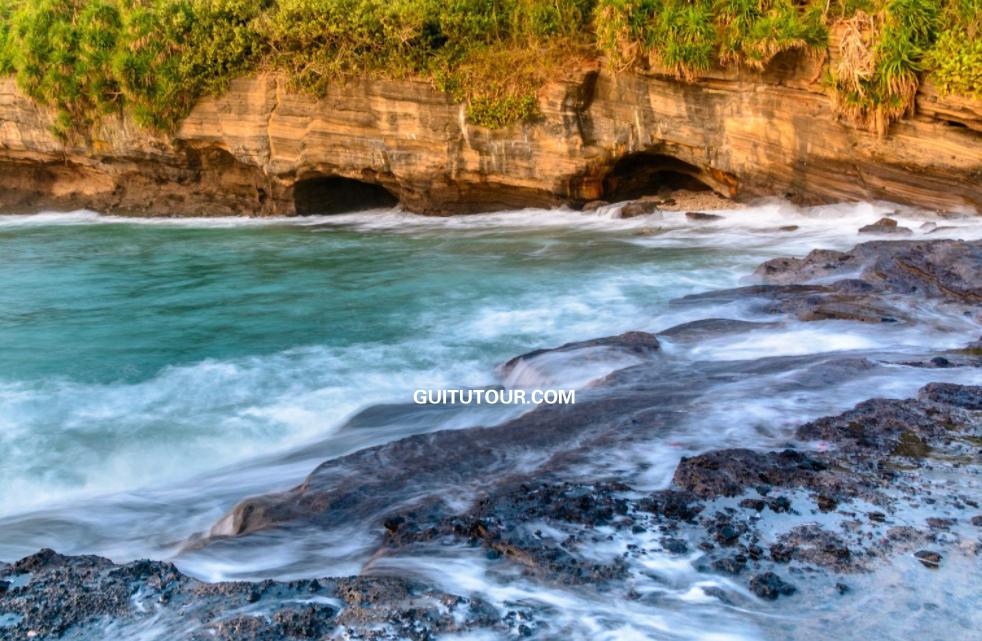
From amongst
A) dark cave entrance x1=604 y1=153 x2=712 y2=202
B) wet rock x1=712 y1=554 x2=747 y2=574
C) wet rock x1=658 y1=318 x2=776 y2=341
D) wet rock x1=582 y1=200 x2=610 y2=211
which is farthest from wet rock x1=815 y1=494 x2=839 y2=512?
wet rock x1=582 y1=200 x2=610 y2=211

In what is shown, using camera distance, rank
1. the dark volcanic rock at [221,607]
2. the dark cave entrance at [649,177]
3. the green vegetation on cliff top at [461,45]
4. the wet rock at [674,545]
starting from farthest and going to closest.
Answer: the dark cave entrance at [649,177], the green vegetation on cliff top at [461,45], the wet rock at [674,545], the dark volcanic rock at [221,607]

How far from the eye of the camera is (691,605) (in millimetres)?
3195

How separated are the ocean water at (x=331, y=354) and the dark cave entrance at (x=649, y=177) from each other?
0.79 metres

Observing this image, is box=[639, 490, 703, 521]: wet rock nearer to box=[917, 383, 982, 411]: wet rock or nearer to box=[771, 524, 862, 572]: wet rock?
box=[771, 524, 862, 572]: wet rock

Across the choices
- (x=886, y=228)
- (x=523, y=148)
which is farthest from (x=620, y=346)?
(x=523, y=148)

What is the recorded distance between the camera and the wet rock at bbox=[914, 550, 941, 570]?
333 cm

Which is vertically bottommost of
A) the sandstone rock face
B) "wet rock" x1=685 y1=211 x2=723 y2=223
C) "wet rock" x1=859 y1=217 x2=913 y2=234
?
"wet rock" x1=685 y1=211 x2=723 y2=223

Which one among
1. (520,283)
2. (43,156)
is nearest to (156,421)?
(520,283)

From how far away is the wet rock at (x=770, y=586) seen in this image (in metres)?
3.21

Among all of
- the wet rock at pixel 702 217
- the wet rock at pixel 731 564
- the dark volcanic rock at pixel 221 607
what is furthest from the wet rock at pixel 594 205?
the dark volcanic rock at pixel 221 607

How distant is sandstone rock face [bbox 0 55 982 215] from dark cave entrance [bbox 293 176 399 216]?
1.04 feet

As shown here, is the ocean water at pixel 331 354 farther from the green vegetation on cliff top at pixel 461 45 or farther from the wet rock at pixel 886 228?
the green vegetation on cliff top at pixel 461 45

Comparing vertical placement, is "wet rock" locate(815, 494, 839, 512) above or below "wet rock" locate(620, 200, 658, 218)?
above

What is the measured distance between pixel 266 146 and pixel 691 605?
1376 cm
